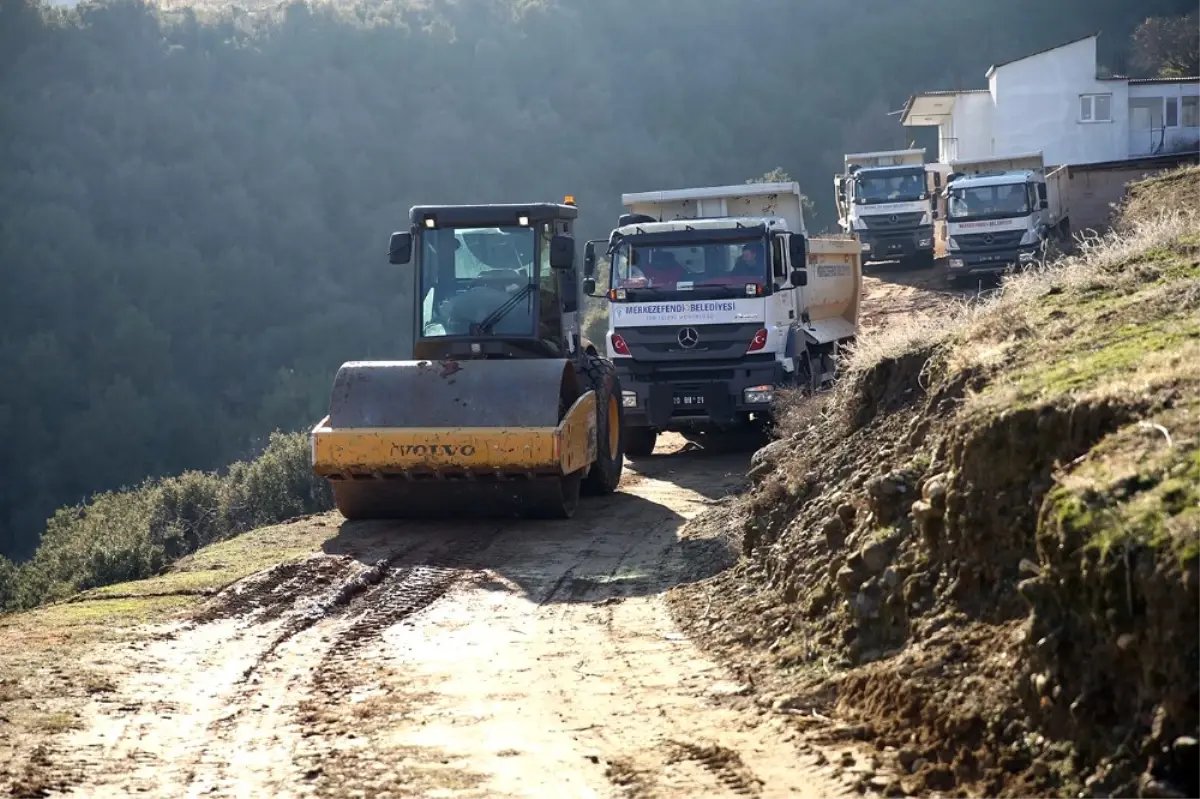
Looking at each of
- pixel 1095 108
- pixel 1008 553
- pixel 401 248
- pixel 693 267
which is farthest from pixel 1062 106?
pixel 1008 553

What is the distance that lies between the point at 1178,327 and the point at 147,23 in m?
64.4

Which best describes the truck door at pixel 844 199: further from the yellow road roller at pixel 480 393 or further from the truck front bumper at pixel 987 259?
the yellow road roller at pixel 480 393

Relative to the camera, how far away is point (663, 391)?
58.9ft

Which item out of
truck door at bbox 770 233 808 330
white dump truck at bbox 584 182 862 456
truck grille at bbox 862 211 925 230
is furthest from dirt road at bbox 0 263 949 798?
truck grille at bbox 862 211 925 230

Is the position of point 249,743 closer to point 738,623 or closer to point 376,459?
point 738,623

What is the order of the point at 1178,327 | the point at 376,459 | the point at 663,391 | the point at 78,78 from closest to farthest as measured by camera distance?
the point at 1178,327 → the point at 376,459 → the point at 663,391 → the point at 78,78

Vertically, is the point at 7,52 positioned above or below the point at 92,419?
above

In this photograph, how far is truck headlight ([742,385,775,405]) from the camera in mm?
17469

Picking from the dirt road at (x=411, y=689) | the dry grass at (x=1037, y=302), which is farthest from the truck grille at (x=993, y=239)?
the dirt road at (x=411, y=689)

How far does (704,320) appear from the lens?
58.7 ft

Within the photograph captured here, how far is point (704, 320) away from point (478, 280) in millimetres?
4196

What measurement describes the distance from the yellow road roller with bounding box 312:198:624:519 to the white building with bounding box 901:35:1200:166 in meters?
38.5

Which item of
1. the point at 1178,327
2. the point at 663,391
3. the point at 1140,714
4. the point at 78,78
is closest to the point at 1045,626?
the point at 1140,714

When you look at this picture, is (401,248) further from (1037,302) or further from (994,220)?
(994,220)
